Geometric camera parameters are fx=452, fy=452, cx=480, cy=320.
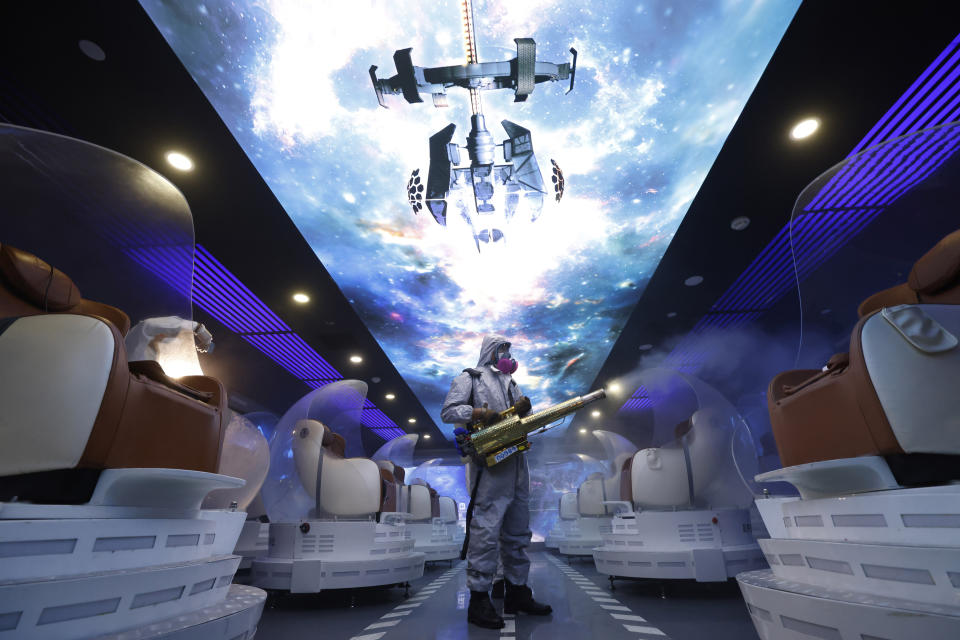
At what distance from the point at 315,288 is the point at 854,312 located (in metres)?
7.32

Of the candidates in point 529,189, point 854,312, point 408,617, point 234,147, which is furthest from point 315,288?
point 854,312

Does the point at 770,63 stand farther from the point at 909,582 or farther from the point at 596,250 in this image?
the point at 909,582

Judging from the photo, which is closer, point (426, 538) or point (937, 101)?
point (937, 101)

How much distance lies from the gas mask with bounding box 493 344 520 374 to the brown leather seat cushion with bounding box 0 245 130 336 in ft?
8.78

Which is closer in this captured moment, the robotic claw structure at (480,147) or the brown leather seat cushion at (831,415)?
the brown leather seat cushion at (831,415)

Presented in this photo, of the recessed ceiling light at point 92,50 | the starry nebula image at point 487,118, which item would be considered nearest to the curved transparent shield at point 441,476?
the starry nebula image at point 487,118

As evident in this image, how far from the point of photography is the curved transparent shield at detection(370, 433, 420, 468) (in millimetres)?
8156

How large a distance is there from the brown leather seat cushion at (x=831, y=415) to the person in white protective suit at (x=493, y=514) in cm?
186

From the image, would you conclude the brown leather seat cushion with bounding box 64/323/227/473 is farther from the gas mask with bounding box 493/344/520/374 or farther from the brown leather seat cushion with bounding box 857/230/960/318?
the brown leather seat cushion with bounding box 857/230/960/318

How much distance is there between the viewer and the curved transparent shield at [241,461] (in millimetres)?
3898

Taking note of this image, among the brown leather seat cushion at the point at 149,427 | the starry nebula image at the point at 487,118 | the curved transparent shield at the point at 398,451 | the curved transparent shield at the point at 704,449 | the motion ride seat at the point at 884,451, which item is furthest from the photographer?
the curved transparent shield at the point at 398,451

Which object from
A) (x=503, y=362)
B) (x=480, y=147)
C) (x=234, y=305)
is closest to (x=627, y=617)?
(x=503, y=362)

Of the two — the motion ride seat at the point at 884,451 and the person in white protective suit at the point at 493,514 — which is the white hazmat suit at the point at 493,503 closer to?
the person in white protective suit at the point at 493,514

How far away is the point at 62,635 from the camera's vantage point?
1092mm
